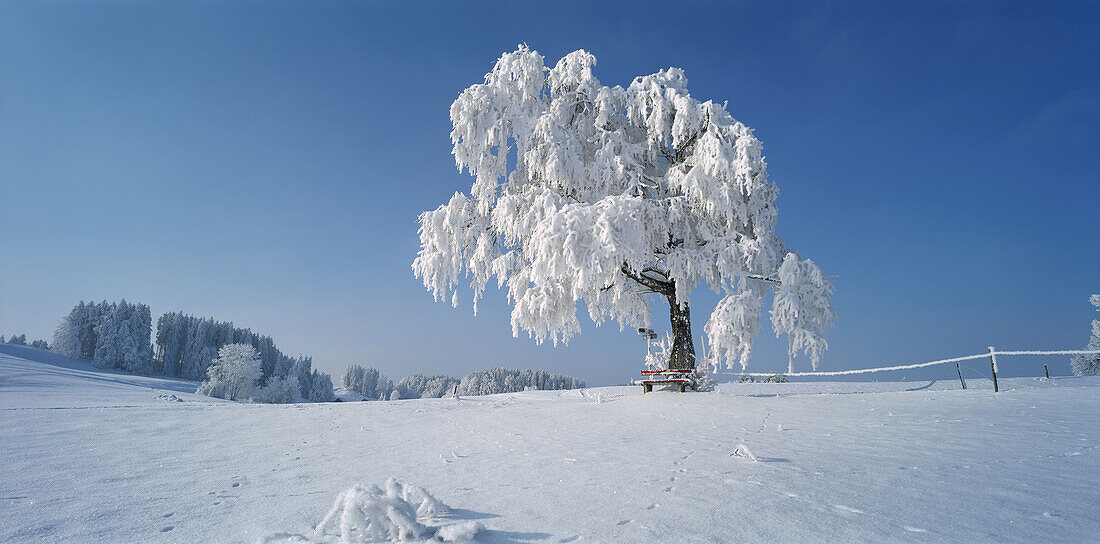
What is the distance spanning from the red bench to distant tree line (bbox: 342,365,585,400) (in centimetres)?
8793

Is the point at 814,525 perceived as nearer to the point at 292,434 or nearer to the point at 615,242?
the point at 292,434

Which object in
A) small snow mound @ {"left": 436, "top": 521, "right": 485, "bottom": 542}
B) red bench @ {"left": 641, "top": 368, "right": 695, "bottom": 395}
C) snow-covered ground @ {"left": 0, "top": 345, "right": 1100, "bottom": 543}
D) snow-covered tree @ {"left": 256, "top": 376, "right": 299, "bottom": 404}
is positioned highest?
red bench @ {"left": 641, "top": 368, "right": 695, "bottom": 395}

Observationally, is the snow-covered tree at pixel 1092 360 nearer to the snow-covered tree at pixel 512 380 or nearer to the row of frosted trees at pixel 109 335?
the snow-covered tree at pixel 512 380

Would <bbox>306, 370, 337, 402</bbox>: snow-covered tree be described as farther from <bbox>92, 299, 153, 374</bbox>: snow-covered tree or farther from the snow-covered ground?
the snow-covered ground

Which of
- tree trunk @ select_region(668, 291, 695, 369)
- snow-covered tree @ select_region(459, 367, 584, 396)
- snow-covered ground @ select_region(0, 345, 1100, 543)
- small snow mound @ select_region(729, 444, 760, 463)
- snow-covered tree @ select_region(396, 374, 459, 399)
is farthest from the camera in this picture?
snow-covered tree @ select_region(396, 374, 459, 399)

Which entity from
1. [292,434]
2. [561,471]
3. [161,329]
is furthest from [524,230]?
[161,329]

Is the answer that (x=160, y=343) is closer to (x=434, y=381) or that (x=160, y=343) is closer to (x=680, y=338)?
(x=434, y=381)

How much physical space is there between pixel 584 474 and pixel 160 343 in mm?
104850

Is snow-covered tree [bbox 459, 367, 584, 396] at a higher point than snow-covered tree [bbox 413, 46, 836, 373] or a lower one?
lower

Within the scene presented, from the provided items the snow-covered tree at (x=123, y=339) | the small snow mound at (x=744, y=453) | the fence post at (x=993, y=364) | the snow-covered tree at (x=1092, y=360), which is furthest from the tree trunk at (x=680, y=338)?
the snow-covered tree at (x=123, y=339)

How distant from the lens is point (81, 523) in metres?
2.34

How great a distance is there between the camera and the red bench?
11383mm

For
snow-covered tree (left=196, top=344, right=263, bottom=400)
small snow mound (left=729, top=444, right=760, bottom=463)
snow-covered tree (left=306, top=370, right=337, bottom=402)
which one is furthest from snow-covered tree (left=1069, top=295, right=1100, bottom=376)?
snow-covered tree (left=306, top=370, right=337, bottom=402)

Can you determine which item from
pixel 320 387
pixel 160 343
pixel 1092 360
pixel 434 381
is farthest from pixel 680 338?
pixel 434 381
